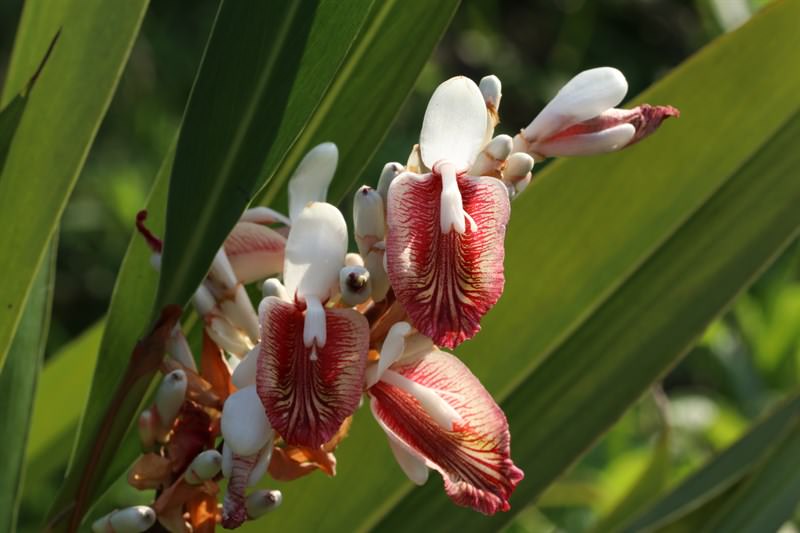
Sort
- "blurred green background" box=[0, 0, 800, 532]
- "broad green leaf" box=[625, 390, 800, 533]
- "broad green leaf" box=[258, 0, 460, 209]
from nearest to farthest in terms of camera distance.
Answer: "broad green leaf" box=[258, 0, 460, 209] < "broad green leaf" box=[625, 390, 800, 533] < "blurred green background" box=[0, 0, 800, 532]

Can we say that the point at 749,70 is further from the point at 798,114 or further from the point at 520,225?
the point at 520,225

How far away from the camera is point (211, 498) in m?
0.64

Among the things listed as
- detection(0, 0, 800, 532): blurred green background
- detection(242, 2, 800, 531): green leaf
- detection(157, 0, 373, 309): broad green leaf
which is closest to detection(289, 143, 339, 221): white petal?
detection(157, 0, 373, 309): broad green leaf

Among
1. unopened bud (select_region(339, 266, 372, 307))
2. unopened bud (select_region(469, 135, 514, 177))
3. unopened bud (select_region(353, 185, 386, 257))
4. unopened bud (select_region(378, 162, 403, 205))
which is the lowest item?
unopened bud (select_region(339, 266, 372, 307))

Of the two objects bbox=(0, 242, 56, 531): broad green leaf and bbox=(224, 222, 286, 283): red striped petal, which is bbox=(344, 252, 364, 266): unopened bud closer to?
bbox=(224, 222, 286, 283): red striped petal

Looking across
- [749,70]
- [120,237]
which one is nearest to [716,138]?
[749,70]

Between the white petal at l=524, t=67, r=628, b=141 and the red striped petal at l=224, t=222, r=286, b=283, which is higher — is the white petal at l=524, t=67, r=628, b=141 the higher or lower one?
the higher one

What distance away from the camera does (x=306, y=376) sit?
22.3 inches

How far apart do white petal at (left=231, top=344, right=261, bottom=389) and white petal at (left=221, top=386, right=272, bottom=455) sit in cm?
2

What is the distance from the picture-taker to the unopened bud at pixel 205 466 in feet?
1.97

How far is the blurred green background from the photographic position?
5.76 ft

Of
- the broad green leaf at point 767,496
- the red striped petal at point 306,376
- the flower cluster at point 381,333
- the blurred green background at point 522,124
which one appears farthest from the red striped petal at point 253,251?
the blurred green background at point 522,124

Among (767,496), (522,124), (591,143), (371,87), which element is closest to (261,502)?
(591,143)

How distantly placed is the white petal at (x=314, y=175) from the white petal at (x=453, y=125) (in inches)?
4.7
